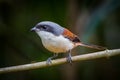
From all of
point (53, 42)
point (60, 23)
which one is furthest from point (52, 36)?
point (60, 23)

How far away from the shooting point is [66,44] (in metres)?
3.53

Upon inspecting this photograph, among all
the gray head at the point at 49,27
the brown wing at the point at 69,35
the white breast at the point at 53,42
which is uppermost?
the gray head at the point at 49,27

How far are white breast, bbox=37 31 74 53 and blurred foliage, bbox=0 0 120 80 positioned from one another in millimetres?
914

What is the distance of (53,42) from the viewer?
3.38 metres

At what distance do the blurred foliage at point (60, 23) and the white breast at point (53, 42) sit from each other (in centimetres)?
91

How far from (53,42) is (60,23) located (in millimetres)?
1319

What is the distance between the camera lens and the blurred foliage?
4555 millimetres

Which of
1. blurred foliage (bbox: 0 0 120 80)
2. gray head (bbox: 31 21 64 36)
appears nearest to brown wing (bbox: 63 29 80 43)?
gray head (bbox: 31 21 64 36)

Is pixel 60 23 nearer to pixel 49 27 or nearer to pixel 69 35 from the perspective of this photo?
pixel 69 35

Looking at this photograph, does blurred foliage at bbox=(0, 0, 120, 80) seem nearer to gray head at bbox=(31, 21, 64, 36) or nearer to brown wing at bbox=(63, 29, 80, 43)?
brown wing at bbox=(63, 29, 80, 43)

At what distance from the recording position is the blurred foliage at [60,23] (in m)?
4.55

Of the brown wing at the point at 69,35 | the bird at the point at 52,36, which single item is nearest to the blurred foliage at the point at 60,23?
the brown wing at the point at 69,35

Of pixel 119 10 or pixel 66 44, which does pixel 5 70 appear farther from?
pixel 119 10

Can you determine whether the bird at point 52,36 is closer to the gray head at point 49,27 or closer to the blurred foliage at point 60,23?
the gray head at point 49,27
